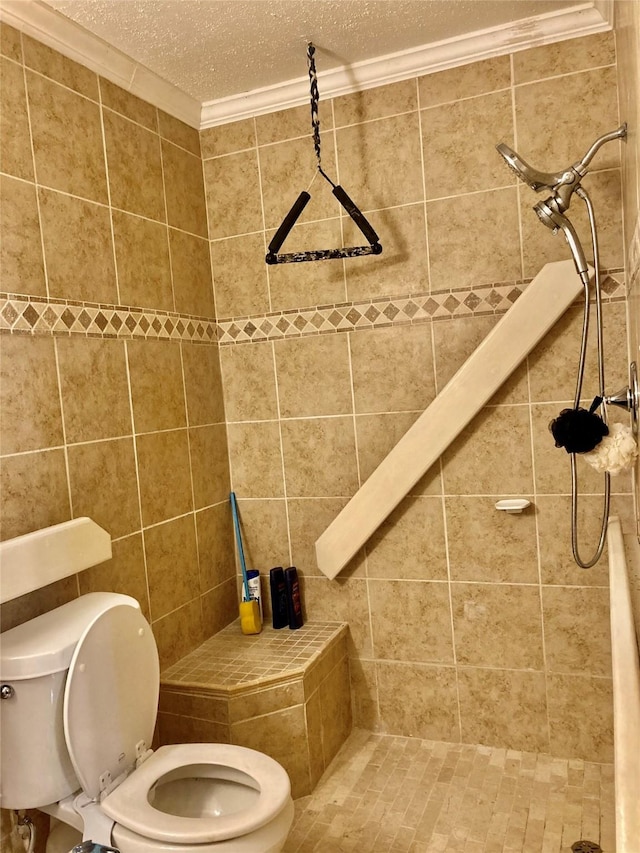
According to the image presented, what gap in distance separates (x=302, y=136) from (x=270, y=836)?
222cm

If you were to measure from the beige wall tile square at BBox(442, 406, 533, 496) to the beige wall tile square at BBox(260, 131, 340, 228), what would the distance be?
0.95 m

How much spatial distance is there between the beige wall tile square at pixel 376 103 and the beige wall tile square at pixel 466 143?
0.28ft

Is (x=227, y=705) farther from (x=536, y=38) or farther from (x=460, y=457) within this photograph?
(x=536, y=38)

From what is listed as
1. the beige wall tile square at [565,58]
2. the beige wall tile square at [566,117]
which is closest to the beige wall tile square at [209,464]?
the beige wall tile square at [566,117]

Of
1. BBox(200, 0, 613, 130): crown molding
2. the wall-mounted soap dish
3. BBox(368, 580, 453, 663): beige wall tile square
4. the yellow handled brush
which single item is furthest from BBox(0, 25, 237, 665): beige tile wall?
the wall-mounted soap dish

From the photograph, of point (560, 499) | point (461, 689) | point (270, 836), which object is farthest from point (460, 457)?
point (270, 836)

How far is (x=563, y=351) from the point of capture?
2182mm

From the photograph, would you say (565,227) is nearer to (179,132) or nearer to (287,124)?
(287,124)

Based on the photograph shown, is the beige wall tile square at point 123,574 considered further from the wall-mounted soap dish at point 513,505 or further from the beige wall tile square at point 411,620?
the wall-mounted soap dish at point 513,505

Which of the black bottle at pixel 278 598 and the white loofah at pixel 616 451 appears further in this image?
the black bottle at pixel 278 598

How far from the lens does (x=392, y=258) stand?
238cm

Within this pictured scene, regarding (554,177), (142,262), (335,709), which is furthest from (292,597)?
(554,177)

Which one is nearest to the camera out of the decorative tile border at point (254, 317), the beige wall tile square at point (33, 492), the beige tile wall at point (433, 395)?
the beige wall tile square at point (33, 492)

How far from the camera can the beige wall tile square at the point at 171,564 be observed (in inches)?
87.4
